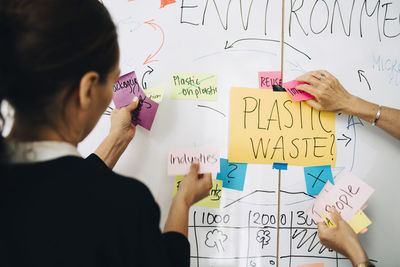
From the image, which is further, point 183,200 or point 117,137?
point 117,137

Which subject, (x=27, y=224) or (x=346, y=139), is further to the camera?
(x=346, y=139)

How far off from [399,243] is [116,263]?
3.08 feet

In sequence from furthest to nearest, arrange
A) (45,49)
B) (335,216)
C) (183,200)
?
(335,216), (183,200), (45,49)

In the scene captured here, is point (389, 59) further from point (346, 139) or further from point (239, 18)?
point (239, 18)

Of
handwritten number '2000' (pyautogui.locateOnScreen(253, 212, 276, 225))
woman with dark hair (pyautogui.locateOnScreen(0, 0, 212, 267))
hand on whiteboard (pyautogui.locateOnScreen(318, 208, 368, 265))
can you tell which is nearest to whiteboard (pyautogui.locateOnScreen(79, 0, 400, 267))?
handwritten number '2000' (pyautogui.locateOnScreen(253, 212, 276, 225))

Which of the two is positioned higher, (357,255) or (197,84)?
(197,84)

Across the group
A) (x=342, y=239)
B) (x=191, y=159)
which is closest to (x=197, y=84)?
(x=191, y=159)

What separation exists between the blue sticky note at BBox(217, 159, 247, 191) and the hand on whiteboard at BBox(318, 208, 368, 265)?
267 mm

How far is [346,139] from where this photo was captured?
895 millimetres

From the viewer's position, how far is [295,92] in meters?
0.87

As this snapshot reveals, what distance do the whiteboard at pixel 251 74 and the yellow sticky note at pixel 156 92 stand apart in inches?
0.7

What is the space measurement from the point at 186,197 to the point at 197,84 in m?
0.37

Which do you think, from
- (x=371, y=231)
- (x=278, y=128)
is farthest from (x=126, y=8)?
(x=371, y=231)

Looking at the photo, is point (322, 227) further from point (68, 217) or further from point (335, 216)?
point (68, 217)
